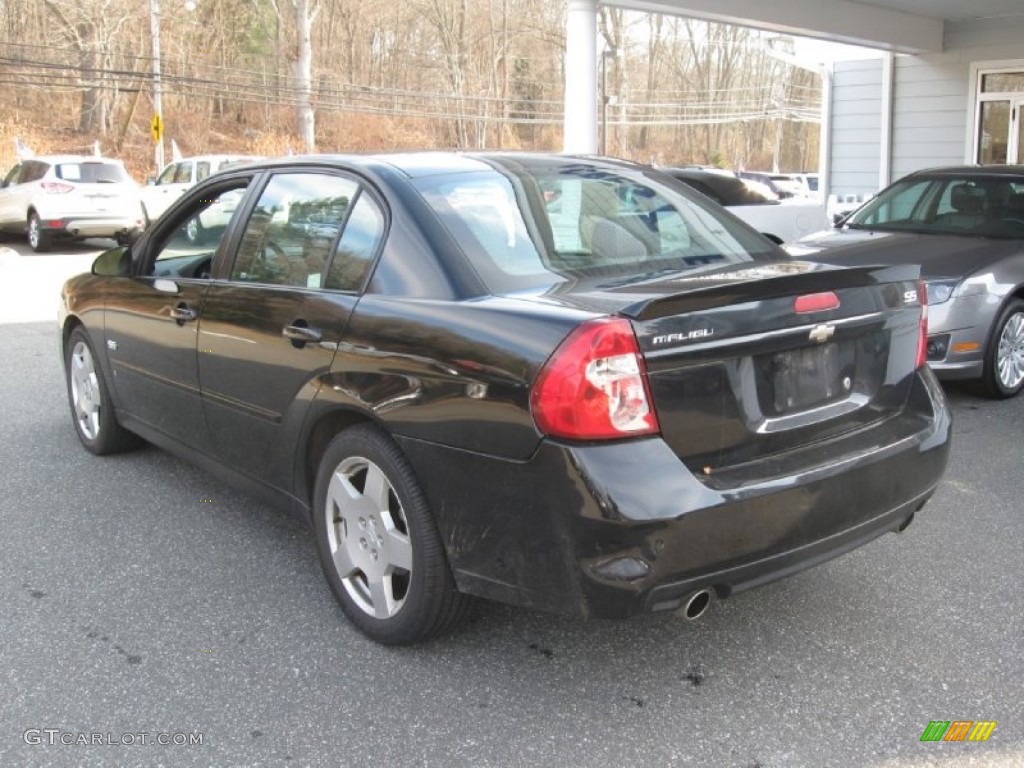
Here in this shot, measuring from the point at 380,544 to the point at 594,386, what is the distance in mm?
1044

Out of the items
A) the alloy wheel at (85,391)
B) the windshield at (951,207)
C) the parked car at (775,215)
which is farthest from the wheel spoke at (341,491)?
the parked car at (775,215)

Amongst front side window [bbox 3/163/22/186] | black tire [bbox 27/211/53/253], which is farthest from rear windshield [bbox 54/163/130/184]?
front side window [bbox 3/163/22/186]

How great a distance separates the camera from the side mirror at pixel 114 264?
16.3ft

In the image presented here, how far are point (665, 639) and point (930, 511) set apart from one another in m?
1.87

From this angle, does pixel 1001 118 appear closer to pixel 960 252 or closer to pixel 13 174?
pixel 960 252

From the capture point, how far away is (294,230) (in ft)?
12.8

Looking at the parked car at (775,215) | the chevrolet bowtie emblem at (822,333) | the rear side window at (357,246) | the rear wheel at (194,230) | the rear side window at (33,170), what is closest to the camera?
the chevrolet bowtie emblem at (822,333)

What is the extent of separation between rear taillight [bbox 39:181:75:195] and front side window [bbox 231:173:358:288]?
54.2 ft

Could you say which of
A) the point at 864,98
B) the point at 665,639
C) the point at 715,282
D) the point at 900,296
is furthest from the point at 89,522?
the point at 864,98

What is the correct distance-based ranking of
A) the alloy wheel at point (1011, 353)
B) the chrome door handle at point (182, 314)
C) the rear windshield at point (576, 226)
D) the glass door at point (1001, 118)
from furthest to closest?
the glass door at point (1001, 118), the alloy wheel at point (1011, 353), the chrome door handle at point (182, 314), the rear windshield at point (576, 226)

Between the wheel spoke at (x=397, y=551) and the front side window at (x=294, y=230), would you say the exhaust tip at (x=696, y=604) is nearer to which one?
the wheel spoke at (x=397, y=551)

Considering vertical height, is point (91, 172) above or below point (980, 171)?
above

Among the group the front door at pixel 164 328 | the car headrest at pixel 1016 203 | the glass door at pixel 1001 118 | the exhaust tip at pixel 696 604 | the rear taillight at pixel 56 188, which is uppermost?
the glass door at pixel 1001 118

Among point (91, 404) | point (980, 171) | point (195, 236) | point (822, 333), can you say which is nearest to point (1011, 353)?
point (980, 171)
